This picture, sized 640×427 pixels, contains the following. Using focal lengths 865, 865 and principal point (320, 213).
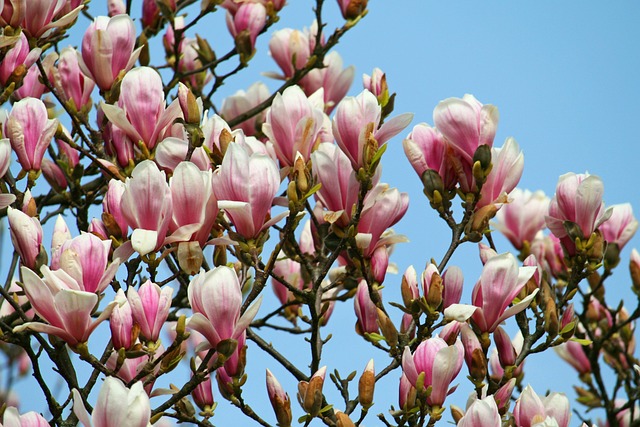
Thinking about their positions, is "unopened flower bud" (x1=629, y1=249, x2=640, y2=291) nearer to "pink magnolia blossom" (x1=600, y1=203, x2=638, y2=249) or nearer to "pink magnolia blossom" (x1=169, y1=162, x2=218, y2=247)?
"pink magnolia blossom" (x1=600, y1=203, x2=638, y2=249)

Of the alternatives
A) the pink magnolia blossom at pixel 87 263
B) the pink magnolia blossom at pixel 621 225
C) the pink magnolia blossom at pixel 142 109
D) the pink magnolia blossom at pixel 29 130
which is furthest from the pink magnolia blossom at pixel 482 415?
the pink magnolia blossom at pixel 621 225

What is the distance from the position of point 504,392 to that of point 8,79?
149 centimetres

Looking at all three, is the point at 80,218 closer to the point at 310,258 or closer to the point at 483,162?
the point at 310,258

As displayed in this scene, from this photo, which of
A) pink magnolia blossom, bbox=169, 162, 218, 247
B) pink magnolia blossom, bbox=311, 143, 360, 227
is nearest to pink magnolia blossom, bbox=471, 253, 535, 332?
pink magnolia blossom, bbox=311, 143, 360, 227

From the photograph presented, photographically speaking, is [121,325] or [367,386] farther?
[367,386]

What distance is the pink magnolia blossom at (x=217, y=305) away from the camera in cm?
166

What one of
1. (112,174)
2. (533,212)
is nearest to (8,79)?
(112,174)

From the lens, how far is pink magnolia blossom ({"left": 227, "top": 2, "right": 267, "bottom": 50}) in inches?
127

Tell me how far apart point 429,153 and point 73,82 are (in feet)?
3.37

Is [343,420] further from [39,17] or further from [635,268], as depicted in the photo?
[635,268]

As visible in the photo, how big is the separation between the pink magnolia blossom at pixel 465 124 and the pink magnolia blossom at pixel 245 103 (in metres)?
1.33

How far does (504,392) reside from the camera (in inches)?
80.5

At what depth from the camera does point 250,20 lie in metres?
3.22

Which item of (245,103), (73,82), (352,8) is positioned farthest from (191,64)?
(73,82)
